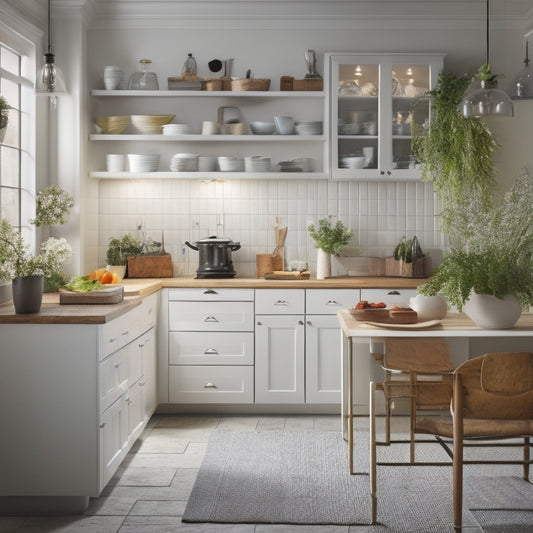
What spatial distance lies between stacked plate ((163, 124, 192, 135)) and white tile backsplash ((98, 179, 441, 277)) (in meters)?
0.43

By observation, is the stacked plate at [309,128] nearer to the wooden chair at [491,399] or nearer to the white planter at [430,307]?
the white planter at [430,307]

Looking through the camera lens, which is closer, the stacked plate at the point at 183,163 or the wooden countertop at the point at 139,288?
the wooden countertop at the point at 139,288

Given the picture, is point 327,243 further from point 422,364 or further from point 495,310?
point 495,310

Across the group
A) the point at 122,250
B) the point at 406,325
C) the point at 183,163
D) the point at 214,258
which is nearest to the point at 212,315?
the point at 214,258

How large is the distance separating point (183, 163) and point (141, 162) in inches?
12.2

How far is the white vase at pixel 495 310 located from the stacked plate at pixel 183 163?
2.74m

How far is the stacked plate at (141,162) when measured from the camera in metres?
5.54

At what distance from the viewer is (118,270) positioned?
550 cm

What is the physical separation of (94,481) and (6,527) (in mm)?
418

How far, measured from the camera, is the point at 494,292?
3.41m

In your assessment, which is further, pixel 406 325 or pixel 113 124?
pixel 113 124

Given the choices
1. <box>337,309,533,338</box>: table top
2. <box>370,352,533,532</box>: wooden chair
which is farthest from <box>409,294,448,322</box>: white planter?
<box>370,352,533,532</box>: wooden chair

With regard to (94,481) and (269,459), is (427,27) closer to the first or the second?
(269,459)

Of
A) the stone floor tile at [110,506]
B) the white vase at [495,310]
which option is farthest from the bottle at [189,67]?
the stone floor tile at [110,506]
